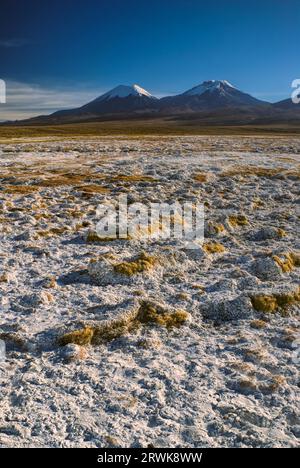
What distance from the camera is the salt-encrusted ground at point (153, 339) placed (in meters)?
5.89

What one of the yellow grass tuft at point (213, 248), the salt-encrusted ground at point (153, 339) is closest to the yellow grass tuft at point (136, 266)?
the salt-encrusted ground at point (153, 339)

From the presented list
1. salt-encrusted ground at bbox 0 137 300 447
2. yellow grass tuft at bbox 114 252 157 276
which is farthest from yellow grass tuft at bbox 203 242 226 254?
yellow grass tuft at bbox 114 252 157 276

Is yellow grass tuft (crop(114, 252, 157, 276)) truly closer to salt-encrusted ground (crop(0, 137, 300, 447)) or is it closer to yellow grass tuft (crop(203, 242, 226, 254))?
salt-encrusted ground (crop(0, 137, 300, 447))

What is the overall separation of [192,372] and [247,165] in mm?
30602

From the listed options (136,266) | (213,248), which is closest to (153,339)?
(136,266)

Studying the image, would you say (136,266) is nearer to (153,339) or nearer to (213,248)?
(213,248)

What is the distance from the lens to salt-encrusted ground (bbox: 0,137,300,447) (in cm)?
589

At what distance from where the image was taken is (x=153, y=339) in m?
8.12

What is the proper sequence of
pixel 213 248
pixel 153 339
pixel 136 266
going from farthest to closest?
pixel 213 248
pixel 136 266
pixel 153 339

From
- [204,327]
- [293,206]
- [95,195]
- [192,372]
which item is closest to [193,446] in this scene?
[192,372]

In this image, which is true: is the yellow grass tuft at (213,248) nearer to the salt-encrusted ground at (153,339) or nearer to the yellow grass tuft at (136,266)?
the salt-encrusted ground at (153,339)

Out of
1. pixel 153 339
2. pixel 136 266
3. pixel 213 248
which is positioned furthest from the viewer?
pixel 213 248

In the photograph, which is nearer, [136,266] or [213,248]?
[136,266]
